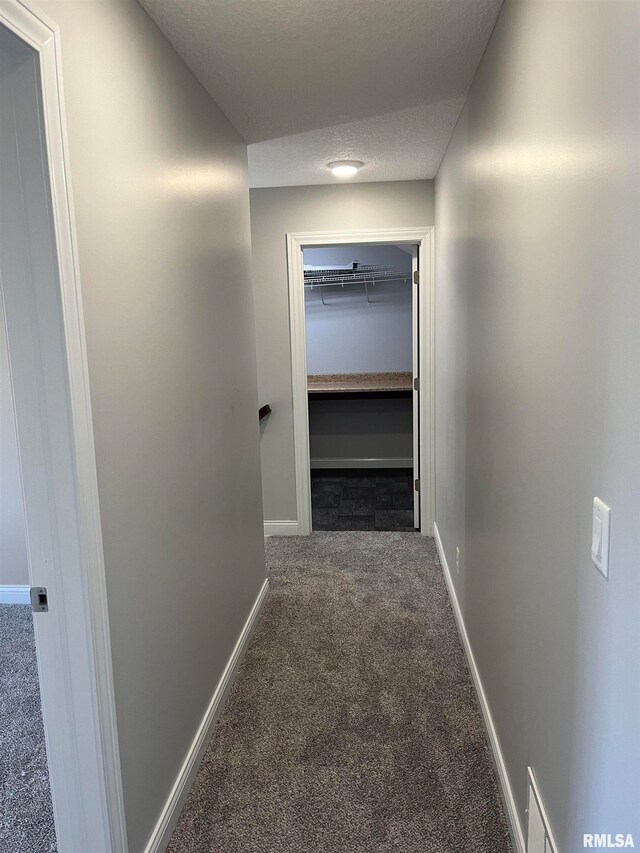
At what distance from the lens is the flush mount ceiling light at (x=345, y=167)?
10.9 ft

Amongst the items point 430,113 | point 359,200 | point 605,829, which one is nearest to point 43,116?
point 605,829

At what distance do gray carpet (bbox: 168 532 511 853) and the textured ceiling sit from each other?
7.46 feet

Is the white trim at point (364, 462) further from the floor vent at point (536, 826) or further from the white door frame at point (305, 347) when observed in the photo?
the floor vent at point (536, 826)

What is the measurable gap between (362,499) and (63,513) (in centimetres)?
401

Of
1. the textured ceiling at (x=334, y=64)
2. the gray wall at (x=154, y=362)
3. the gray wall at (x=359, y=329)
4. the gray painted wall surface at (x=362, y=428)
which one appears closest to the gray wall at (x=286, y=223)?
the textured ceiling at (x=334, y=64)

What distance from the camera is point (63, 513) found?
4.23 feet

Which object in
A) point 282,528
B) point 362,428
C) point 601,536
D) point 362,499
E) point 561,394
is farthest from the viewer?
point 362,428

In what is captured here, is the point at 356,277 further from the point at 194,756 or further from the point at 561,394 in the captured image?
the point at 561,394

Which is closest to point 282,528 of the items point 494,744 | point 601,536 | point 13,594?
point 13,594

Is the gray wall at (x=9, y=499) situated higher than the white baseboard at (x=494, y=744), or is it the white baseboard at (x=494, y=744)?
the gray wall at (x=9, y=499)

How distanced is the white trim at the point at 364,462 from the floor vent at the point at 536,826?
4.60m

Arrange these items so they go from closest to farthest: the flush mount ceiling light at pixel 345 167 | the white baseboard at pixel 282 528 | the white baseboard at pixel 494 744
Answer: the white baseboard at pixel 494 744, the flush mount ceiling light at pixel 345 167, the white baseboard at pixel 282 528

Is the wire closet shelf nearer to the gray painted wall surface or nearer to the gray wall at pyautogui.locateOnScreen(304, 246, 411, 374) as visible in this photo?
the gray wall at pyautogui.locateOnScreen(304, 246, 411, 374)

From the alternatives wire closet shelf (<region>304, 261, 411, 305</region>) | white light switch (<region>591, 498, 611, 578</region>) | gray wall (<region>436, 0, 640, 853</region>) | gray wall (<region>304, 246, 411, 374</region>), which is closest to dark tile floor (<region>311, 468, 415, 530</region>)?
gray wall (<region>304, 246, 411, 374</region>)
